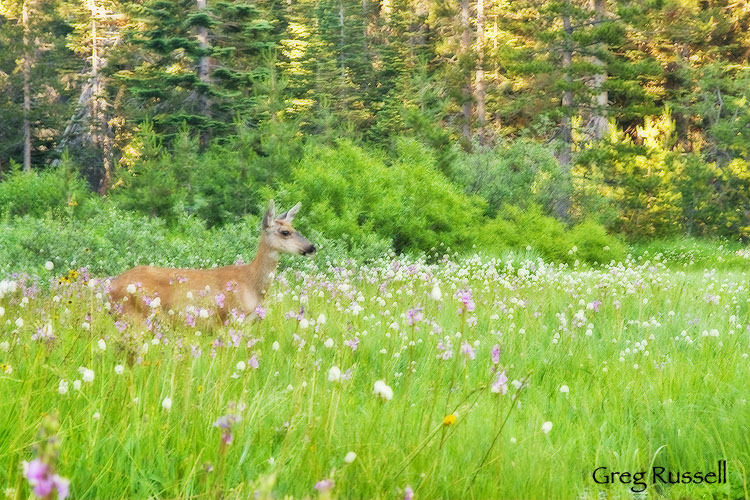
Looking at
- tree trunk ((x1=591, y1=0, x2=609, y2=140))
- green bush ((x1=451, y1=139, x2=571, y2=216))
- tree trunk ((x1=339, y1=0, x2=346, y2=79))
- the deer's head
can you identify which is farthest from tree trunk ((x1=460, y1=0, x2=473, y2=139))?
the deer's head

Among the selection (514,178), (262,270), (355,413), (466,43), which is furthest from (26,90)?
(355,413)

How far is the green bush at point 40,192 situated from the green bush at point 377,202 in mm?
8549

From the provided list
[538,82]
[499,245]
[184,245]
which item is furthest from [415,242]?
[538,82]

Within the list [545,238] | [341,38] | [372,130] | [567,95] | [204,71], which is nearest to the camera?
[545,238]

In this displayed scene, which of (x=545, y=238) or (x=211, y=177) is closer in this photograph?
(x=545, y=238)

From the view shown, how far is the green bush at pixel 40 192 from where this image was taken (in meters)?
22.9

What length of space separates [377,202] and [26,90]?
29418mm

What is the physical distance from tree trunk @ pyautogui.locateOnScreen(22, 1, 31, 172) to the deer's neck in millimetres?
31961

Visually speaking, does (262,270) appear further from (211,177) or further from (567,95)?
(567,95)

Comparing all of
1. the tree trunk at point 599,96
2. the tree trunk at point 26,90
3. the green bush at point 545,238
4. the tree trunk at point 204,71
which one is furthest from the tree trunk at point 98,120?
the green bush at point 545,238

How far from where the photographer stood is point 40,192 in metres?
24.8

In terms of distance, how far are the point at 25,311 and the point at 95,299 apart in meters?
0.50

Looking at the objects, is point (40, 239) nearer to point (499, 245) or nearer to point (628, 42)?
point (499, 245)

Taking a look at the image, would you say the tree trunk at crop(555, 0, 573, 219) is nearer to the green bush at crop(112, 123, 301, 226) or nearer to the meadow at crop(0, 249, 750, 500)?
the green bush at crop(112, 123, 301, 226)
